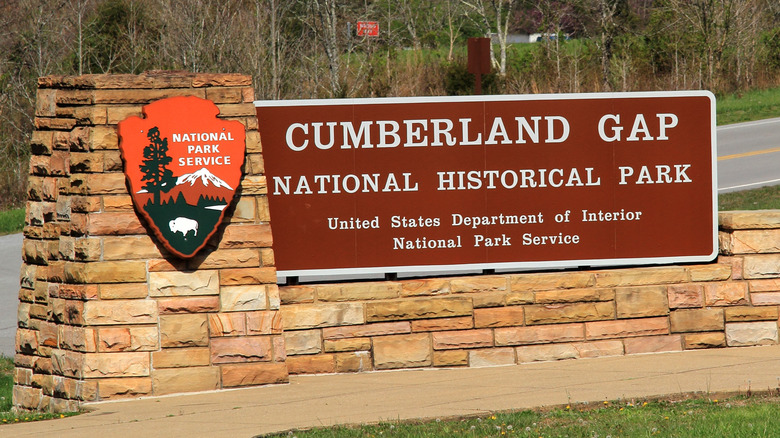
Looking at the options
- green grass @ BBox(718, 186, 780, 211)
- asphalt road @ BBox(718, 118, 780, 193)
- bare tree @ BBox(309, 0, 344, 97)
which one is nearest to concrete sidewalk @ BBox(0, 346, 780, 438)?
green grass @ BBox(718, 186, 780, 211)

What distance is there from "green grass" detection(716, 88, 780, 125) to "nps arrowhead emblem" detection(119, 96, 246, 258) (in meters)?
23.0

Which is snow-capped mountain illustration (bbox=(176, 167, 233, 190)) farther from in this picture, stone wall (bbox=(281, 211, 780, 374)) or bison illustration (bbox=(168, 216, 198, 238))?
stone wall (bbox=(281, 211, 780, 374))

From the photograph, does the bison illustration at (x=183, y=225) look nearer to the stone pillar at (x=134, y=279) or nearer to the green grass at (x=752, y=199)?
A: the stone pillar at (x=134, y=279)

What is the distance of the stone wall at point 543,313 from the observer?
28.9 feet

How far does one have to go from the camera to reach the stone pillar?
7926 millimetres

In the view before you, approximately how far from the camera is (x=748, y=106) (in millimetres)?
30219

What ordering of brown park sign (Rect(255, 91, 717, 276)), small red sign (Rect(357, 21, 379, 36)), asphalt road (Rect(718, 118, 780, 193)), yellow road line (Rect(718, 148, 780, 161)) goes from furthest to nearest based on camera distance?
small red sign (Rect(357, 21, 379, 36)), yellow road line (Rect(718, 148, 780, 161)), asphalt road (Rect(718, 118, 780, 193)), brown park sign (Rect(255, 91, 717, 276))

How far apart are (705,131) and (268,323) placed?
4.42 meters

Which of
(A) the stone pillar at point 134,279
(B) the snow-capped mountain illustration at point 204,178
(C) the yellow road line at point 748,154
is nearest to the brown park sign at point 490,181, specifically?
(A) the stone pillar at point 134,279

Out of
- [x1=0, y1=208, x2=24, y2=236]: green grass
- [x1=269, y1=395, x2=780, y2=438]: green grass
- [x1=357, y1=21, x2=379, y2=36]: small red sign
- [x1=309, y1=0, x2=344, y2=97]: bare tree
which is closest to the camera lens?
[x1=269, y1=395, x2=780, y2=438]: green grass

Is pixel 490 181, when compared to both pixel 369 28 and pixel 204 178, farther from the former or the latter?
pixel 369 28

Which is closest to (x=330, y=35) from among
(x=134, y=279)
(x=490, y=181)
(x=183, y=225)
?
(x=490, y=181)

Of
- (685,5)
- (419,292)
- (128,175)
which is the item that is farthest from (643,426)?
(685,5)

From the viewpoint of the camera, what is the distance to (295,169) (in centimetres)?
891
